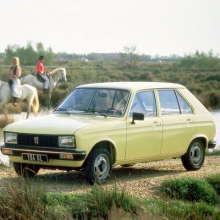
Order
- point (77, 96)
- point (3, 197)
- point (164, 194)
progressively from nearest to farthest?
point (3, 197)
point (164, 194)
point (77, 96)

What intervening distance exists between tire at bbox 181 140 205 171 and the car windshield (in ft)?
6.28

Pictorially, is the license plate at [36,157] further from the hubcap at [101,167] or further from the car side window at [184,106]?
the car side window at [184,106]

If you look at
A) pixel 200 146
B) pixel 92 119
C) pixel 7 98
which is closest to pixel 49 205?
pixel 92 119

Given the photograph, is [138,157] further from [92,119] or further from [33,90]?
[33,90]

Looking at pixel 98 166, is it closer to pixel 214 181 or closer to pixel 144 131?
pixel 144 131

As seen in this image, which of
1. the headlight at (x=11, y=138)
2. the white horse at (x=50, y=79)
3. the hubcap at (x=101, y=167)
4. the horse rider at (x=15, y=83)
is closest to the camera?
the hubcap at (x=101, y=167)

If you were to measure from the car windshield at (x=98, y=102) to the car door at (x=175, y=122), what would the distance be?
3.10 ft

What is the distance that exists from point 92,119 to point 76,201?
2.98 m

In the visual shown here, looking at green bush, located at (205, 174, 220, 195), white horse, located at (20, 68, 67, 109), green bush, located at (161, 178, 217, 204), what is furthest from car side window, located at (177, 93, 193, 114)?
white horse, located at (20, 68, 67, 109)

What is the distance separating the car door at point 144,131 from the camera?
13867mm

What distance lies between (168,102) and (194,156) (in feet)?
3.80

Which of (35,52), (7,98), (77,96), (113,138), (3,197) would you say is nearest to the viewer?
(3,197)

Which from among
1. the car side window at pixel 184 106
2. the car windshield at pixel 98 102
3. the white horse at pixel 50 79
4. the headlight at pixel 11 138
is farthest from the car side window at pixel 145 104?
the white horse at pixel 50 79

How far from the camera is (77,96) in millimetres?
14656
